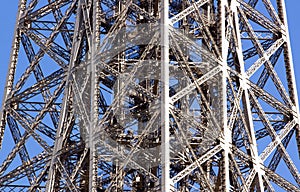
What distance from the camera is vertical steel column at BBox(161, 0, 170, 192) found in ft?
230

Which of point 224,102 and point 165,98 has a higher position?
point 165,98

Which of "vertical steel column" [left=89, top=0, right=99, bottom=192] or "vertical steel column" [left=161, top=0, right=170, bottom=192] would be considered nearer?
"vertical steel column" [left=161, top=0, right=170, bottom=192]

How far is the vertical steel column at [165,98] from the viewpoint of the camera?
2761 inches

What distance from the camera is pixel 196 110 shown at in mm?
76438

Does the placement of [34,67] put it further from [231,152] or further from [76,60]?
[231,152]

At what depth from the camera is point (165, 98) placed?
72.0 m

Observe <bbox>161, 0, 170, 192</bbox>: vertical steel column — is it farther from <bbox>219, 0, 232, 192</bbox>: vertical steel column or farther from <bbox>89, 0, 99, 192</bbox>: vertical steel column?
<bbox>89, 0, 99, 192</bbox>: vertical steel column

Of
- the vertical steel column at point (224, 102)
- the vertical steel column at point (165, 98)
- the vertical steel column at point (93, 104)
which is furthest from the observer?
the vertical steel column at point (93, 104)

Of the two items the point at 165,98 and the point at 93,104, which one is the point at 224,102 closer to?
the point at 165,98

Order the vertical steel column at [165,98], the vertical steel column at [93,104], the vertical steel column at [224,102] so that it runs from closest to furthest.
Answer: the vertical steel column at [165,98]
the vertical steel column at [224,102]
the vertical steel column at [93,104]

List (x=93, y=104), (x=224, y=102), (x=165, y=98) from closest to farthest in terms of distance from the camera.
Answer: (x=165, y=98)
(x=224, y=102)
(x=93, y=104)

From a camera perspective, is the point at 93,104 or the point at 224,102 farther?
the point at 93,104

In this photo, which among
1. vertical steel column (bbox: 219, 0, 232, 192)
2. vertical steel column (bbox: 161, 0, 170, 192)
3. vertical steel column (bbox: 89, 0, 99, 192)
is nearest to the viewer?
vertical steel column (bbox: 161, 0, 170, 192)

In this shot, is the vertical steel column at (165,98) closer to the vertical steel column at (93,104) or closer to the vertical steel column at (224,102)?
the vertical steel column at (224,102)
